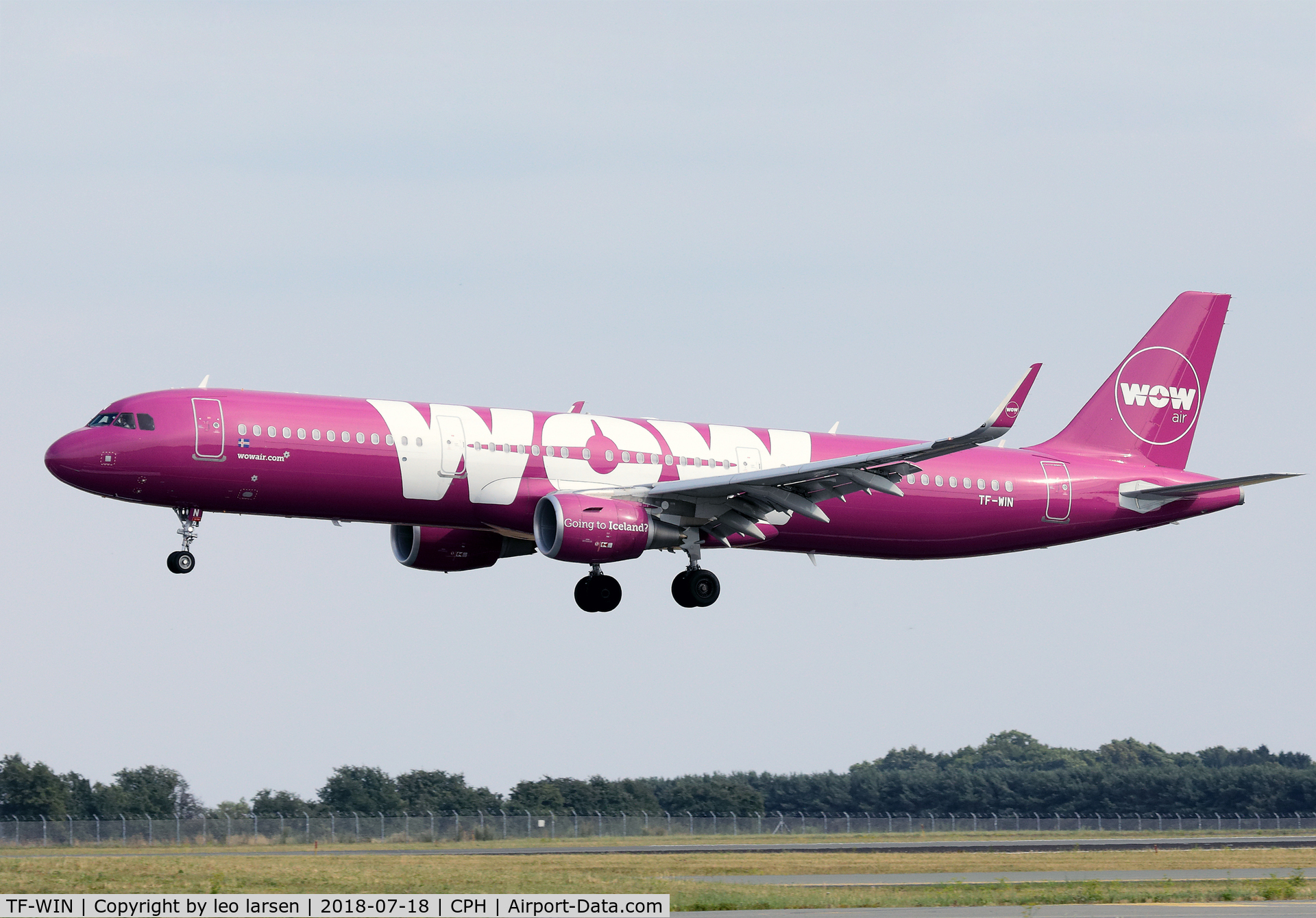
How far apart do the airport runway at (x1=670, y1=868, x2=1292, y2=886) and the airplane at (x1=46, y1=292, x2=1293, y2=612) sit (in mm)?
8529

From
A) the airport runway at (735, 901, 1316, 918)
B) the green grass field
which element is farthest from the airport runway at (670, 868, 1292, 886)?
the airport runway at (735, 901, 1316, 918)

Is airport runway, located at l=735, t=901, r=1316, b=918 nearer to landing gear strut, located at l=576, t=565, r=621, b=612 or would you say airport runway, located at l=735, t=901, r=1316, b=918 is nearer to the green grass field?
the green grass field

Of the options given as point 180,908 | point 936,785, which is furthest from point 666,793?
point 180,908

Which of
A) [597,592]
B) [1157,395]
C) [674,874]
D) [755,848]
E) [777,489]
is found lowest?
[674,874]

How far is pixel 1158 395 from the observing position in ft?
185

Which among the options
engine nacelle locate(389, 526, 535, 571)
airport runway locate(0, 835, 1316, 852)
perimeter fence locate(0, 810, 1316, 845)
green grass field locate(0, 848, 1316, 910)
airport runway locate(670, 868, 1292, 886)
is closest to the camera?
green grass field locate(0, 848, 1316, 910)

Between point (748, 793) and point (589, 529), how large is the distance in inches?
1861

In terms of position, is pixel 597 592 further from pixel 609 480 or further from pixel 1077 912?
pixel 1077 912

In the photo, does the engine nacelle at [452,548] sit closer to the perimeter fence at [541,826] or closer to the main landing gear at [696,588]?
the main landing gear at [696,588]

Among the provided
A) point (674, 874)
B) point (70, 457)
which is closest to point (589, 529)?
point (674, 874)

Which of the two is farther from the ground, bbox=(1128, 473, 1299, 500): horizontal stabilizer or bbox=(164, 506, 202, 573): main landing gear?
bbox=(1128, 473, 1299, 500): horizontal stabilizer

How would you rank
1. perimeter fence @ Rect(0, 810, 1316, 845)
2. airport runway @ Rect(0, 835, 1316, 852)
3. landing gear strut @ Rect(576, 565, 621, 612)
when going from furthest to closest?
1. perimeter fence @ Rect(0, 810, 1316, 845)
2. airport runway @ Rect(0, 835, 1316, 852)
3. landing gear strut @ Rect(576, 565, 621, 612)

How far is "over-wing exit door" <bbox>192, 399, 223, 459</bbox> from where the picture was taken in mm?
42312

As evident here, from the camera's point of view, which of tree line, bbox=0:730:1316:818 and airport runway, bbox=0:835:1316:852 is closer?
airport runway, bbox=0:835:1316:852
